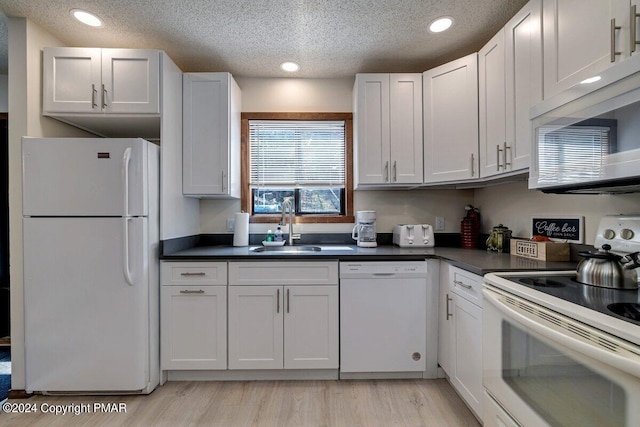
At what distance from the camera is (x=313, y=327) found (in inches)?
80.5

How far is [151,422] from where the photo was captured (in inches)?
66.3

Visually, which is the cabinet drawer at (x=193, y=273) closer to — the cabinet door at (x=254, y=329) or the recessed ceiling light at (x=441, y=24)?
the cabinet door at (x=254, y=329)

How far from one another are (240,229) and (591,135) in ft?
7.52

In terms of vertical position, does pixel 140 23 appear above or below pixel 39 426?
above

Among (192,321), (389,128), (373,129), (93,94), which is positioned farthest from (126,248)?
(389,128)

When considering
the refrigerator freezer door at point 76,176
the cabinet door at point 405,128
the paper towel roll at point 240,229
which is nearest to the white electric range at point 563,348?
the cabinet door at point 405,128

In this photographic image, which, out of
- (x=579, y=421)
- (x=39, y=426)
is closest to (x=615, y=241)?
(x=579, y=421)

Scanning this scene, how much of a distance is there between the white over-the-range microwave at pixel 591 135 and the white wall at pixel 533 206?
5.6 inches

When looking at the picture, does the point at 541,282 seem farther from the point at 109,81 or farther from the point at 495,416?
the point at 109,81

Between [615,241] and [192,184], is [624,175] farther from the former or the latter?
[192,184]

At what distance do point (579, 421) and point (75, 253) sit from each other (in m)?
2.54

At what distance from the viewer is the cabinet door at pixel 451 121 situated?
2078 mm

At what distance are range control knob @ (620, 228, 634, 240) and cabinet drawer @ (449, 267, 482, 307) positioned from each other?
0.64 meters

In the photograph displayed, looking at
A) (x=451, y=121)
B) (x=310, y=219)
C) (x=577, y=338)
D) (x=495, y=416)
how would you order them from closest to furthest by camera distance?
(x=577, y=338), (x=495, y=416), (x=451, y=121), (x=310, y=219)
